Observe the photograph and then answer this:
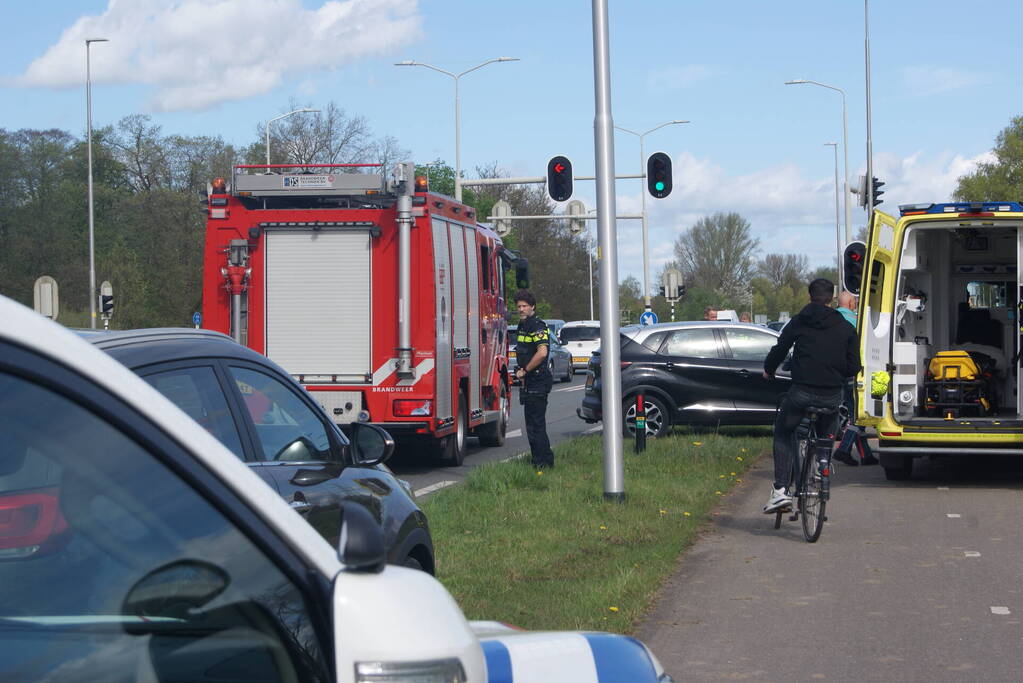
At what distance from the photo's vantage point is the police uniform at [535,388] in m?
13.9

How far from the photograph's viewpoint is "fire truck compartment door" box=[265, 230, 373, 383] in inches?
593

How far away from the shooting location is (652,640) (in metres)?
6.75

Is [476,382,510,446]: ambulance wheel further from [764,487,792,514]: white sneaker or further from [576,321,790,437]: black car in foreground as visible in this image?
[764,487,792,514]: white sneaker

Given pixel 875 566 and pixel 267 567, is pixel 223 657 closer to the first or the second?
pixel 267 567

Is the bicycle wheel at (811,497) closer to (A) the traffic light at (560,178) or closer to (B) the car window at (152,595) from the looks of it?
(A) the traffic light at (560,178)

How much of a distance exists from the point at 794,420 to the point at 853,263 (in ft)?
17.8

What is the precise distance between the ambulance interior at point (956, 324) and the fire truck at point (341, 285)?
199 inches

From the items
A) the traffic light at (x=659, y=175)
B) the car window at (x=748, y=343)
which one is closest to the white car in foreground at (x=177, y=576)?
the traffic light at (x=659, y=175)

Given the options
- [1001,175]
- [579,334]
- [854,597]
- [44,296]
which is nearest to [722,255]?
[1001,175]

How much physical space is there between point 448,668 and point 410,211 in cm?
1296

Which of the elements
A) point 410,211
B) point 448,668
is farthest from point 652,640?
point 410,211

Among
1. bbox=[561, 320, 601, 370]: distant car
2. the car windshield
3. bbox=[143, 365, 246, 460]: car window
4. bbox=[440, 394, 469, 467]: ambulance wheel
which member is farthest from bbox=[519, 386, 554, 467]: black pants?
the car windshield

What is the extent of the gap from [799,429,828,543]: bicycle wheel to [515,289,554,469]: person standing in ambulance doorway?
14.2ft

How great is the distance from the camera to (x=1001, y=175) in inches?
2404
